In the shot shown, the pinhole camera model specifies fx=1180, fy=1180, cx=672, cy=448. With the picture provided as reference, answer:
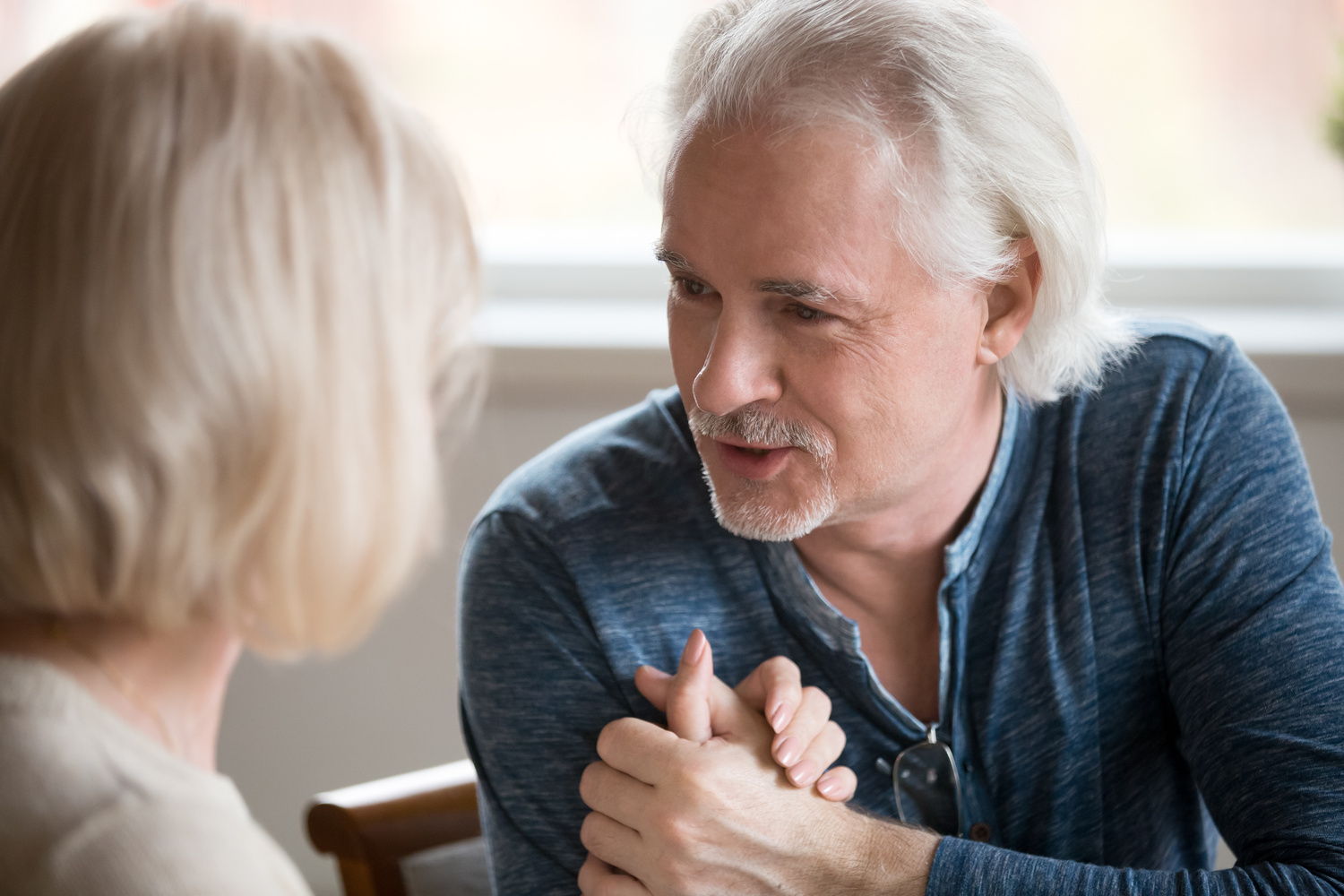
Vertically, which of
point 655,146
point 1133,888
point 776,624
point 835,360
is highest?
point 655,146

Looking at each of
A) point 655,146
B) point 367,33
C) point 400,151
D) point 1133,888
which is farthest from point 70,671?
point 367,33

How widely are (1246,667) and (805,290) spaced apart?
569 mm

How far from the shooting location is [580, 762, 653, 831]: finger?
1095 millimetres

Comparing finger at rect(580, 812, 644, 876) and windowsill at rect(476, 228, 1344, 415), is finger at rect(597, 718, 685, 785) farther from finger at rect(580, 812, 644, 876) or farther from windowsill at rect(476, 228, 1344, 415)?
windowsill at rect(476, 228, 1344, 415)

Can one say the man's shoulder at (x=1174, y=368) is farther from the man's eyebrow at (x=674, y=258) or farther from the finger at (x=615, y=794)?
the finger at (x=615, y=794)

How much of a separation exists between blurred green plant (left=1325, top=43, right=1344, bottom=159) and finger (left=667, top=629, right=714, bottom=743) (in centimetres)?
162

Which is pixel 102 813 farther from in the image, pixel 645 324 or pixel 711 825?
pixel 645 324

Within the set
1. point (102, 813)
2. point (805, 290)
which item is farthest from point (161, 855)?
point (805, 290)

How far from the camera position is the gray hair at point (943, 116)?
1.17 meters

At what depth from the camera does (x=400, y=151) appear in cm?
72

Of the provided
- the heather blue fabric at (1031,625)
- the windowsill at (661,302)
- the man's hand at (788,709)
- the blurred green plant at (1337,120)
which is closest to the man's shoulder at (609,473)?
the heather blue fabric at (1031,625)

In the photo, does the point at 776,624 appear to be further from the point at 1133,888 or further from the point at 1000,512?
the point at 1133,888

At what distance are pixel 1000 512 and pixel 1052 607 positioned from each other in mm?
122

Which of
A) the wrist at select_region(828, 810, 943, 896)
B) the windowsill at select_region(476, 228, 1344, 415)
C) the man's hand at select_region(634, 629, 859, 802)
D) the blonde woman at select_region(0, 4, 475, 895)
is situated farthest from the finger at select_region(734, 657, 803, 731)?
the windowsill at select_region(476, 228, 1344, 415)
